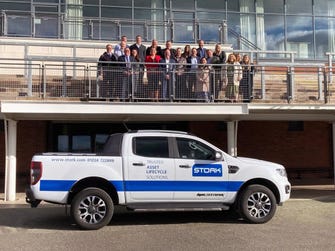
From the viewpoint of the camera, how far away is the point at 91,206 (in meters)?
9.69

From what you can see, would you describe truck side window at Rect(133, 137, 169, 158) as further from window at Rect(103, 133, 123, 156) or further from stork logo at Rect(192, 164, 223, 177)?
stork logo at Rect(192, 164, 223, 177)

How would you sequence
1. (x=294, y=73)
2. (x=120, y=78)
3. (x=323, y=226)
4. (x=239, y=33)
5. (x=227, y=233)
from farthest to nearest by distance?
(x=239, y=33) → (x=294, y=73) → (x=120, y=78) → (x=323, y=226) → (x=227, y=233)

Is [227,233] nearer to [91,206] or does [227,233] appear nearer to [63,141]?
[91,206]

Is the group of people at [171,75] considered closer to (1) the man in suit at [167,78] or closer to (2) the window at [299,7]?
(1) the man in suit at [167,78]

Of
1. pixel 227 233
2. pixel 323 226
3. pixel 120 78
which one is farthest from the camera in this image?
pixel 120 78

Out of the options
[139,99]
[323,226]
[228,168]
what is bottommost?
[323,226]

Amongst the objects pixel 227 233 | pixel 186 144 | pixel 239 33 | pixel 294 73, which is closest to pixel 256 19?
pixel 239 33

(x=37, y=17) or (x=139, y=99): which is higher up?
(x=37, y=17)

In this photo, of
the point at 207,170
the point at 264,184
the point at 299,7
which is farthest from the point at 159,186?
the point at 299,7

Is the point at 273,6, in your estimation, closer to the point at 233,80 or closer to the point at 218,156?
the point at 233,80

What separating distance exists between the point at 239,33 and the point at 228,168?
42.5 feet

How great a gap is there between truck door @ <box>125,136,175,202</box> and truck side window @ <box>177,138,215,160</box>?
0.30 metres

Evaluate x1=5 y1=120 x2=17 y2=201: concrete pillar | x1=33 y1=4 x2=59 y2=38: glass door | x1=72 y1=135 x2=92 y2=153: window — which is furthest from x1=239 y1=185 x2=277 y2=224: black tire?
x1=33 y1=4 x2=59 y2=38: glass door

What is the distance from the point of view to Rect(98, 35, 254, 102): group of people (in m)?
13.6
